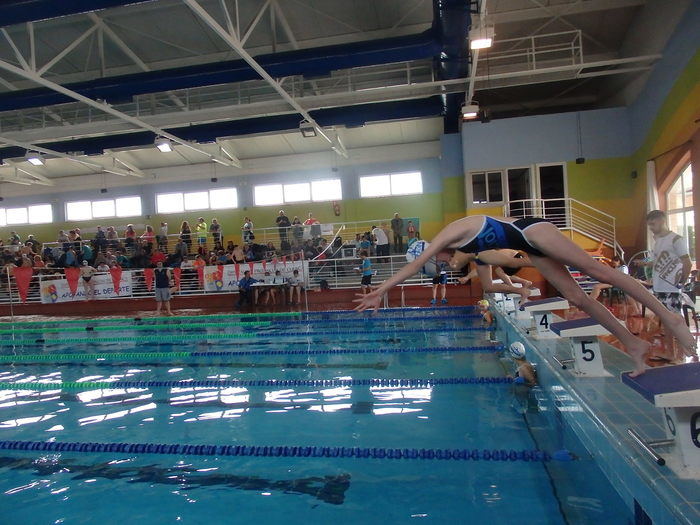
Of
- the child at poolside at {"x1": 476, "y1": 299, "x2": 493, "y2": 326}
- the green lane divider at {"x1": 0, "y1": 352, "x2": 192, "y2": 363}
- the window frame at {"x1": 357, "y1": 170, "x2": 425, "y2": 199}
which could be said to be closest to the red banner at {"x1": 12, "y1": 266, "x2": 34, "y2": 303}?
the green lane divider at {"x1": 0, "y1": 352, "x2": 192, "y2": 363}

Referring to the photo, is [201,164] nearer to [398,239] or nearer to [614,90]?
[398,239]

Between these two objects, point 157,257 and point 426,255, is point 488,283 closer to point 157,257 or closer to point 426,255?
point 426,255

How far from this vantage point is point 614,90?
12.6 m

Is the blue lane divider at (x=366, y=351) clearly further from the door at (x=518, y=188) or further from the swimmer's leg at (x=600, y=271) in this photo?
the door at (x=518, y=188)

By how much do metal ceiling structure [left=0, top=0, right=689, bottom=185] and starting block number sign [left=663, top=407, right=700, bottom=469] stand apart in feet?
19.8

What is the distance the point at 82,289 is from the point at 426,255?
1280 centimetres

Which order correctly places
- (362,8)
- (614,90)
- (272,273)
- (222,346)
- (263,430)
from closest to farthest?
(263,430), (222,346), (362,8), (272,273), (614,90)

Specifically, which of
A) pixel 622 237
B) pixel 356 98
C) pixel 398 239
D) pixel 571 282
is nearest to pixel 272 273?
pixel 398 239

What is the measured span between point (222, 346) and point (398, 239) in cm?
701

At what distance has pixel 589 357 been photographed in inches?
128

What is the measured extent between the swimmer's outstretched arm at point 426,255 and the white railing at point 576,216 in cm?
928

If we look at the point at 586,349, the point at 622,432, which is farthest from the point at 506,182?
the point at 622,432

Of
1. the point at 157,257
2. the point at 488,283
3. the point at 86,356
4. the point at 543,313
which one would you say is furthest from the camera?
the point at 157,257

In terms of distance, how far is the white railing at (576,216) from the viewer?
11.5m
